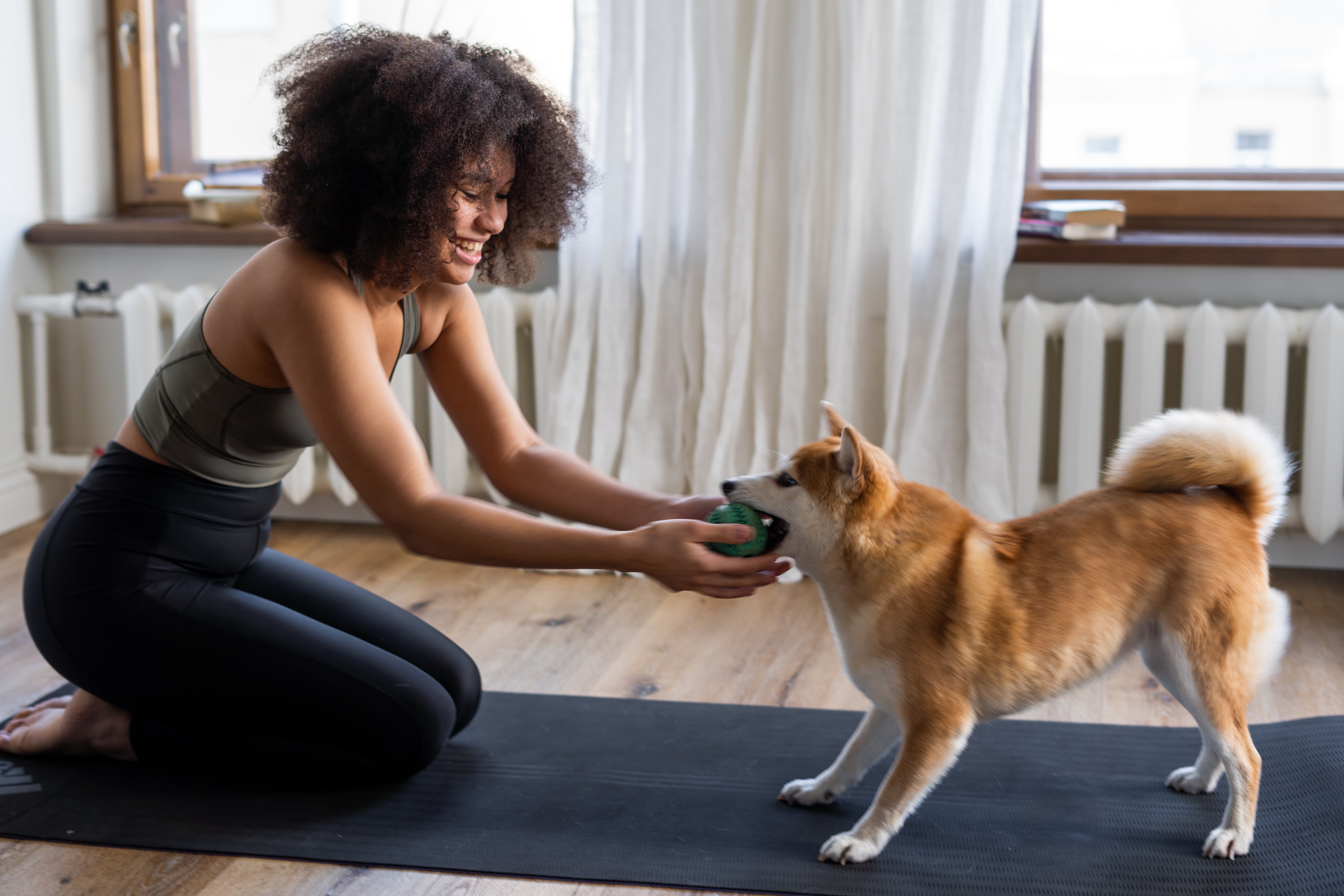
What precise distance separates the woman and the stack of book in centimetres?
130

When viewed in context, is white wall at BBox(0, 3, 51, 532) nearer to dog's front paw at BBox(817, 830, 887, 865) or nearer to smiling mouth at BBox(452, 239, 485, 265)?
smiling mouth at BBox(452, 239, 485, 265)

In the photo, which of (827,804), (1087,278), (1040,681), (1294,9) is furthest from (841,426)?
(1294,9)

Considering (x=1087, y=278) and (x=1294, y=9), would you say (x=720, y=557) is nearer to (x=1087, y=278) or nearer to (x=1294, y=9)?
(x=1087, y=278)

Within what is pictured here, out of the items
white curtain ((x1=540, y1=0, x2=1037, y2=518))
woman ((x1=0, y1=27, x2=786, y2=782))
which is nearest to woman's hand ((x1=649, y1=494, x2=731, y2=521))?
woman ((x1=0, y1=27, x2=786, y2=782))

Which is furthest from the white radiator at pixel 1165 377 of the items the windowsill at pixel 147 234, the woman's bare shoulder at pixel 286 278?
the windowsill at pixel 147 234

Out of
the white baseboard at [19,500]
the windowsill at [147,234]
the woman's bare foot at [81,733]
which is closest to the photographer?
the woman's bare foot at [81,733]

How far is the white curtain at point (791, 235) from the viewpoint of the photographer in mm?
2566

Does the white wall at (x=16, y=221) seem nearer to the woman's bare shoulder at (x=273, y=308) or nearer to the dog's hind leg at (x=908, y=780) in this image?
the woman's bare shoulder at (x=273, y=308)

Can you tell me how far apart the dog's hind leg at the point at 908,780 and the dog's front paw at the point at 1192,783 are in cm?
38

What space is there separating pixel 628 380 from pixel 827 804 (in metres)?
1.35

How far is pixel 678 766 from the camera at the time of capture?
181 cm

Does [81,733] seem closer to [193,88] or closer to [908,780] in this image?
[908,780]

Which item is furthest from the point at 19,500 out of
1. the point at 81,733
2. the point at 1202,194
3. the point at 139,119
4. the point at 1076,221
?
the point at 1202,194

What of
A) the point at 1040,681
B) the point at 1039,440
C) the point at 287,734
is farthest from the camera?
the point at 1039,440
